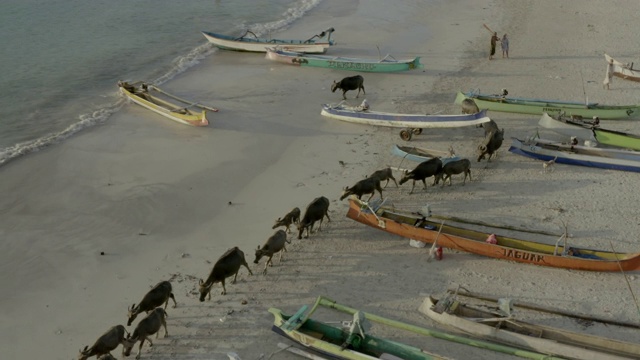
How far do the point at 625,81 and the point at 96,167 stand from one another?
18310 millimetres

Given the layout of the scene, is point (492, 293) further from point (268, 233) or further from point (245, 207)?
point (245, 207)

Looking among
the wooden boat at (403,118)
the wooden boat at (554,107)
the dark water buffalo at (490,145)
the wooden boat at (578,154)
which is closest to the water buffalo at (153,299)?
the dark water buffalo at (490,145)

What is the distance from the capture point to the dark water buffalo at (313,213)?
15.4m

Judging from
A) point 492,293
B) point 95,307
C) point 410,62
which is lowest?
point 95,307

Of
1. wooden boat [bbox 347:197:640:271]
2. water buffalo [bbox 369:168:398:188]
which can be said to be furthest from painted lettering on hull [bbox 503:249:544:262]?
water buffalo [bbox 369:168:398:188]

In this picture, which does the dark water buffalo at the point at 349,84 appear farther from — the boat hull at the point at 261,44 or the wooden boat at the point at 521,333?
the wooden boat at the point at 521,333

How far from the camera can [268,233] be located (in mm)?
16031

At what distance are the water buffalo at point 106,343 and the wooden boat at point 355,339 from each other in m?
2.69

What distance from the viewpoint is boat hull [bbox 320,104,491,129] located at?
19.5 m

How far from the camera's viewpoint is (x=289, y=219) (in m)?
15.6

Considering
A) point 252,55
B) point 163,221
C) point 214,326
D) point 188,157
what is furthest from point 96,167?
point 252,55

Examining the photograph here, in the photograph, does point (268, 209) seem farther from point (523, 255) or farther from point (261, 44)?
point (261, 44)

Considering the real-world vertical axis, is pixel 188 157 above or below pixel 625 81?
below

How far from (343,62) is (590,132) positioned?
31.5ft
